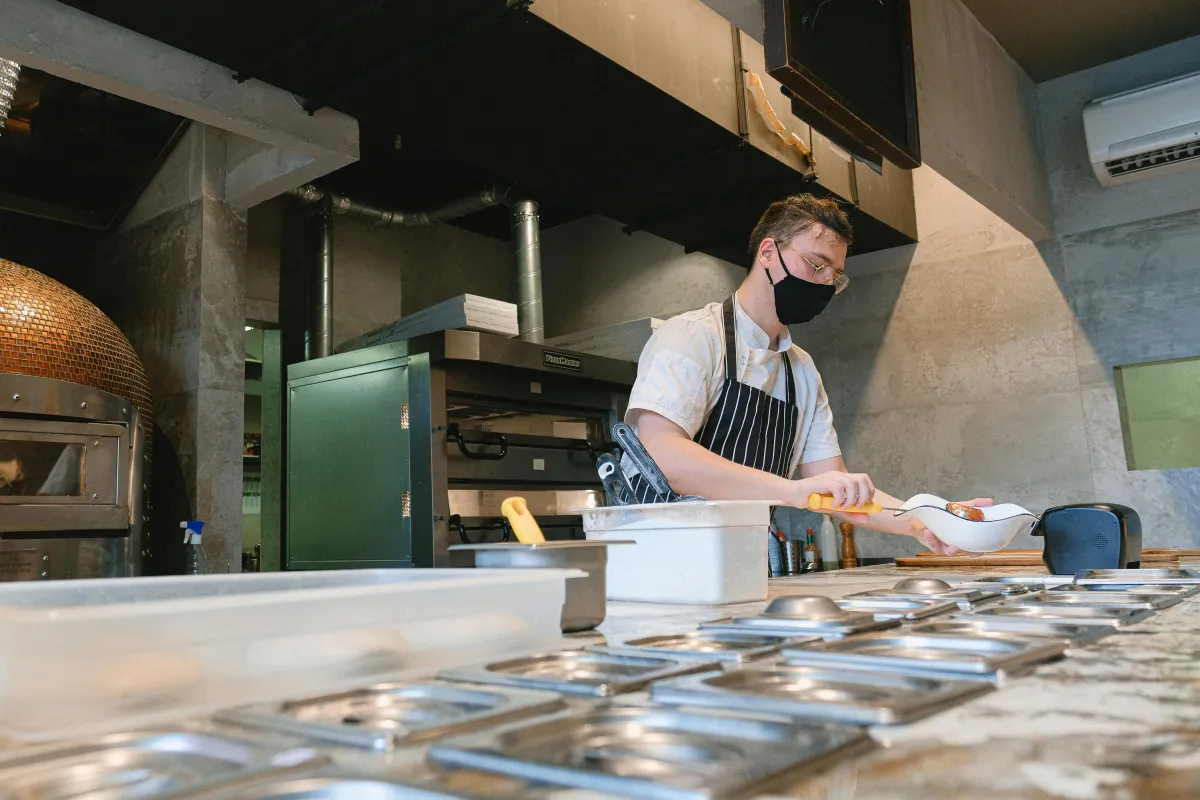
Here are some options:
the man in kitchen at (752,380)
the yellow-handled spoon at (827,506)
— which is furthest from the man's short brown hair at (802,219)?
the yellow-handled spoon at (827,506)

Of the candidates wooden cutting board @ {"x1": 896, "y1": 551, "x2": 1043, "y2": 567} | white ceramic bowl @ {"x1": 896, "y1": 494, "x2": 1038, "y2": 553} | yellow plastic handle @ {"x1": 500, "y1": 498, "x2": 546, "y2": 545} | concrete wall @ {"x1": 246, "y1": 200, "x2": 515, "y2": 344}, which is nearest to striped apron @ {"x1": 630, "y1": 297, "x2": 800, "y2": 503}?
wooden cutting board @ {"x1": 896, "y1": 551, "x2": 1043, "y2": 567}

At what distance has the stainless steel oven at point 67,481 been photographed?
2.48 m

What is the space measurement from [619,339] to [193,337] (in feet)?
6.38

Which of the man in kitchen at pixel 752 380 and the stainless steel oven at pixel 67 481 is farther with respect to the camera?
the stainless steel oven at pixel 67 481

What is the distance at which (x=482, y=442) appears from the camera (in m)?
3.49

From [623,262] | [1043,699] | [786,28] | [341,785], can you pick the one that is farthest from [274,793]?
[623,262]

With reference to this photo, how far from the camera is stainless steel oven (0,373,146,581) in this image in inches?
97.6

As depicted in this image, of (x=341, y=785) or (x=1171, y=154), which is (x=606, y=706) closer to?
(x=341, y=785)

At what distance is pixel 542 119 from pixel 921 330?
2.24m

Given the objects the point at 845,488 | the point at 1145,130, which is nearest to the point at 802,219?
the point at 845,488

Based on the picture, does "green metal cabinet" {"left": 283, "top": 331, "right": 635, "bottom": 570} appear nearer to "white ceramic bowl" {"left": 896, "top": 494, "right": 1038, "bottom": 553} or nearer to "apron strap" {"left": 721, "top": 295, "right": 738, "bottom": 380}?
"apron strap" {"left": 721, "top": 295, "right": 738, "bottom": 380}

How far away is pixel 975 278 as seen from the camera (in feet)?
13.9

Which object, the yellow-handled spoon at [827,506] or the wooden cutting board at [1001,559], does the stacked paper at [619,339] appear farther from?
the yellow-handled spoon at [827,506]

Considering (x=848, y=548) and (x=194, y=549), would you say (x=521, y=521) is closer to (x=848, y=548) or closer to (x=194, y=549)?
(x=194, y=549)
